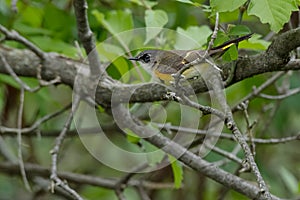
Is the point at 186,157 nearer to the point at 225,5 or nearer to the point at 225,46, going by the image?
the point at 225,46

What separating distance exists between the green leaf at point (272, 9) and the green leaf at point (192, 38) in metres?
0.57

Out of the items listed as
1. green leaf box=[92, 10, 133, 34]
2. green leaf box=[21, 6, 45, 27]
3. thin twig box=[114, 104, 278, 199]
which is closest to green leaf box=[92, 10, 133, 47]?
green leaf box=[92, 10, 133, 34]

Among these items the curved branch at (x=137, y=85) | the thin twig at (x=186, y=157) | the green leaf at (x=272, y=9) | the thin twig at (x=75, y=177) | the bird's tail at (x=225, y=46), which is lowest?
the thin twig at (x=75, y=177)

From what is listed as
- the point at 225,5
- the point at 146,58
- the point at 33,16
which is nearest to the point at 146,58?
the point at 146,58

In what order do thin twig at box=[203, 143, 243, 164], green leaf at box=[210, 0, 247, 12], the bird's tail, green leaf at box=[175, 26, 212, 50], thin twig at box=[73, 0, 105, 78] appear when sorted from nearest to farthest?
green leaf at box=[210, 0, 247, 12] → the bird's tail → thin twig at box=[73, 0, 105, 78] → green leaf at box=[175, 26, 212, 50] → thin twig at box=[203, 143, 243, 164]

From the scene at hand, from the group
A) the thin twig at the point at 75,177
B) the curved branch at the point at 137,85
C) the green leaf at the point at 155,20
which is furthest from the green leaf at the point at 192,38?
the thin twig at the point at 75,177

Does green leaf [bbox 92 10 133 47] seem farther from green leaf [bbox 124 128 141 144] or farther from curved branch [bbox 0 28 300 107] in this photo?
green leaf [bbox 124 128 141 144]

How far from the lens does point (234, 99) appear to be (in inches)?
103

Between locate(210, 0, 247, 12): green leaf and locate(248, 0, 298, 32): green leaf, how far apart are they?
0.09 feet

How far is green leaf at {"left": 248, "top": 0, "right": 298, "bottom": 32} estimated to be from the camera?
121 centimetres

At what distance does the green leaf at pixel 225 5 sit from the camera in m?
1.20

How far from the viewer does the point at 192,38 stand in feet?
6.08

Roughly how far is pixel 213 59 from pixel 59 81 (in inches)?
28.8

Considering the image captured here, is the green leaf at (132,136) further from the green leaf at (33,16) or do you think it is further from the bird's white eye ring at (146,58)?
the green leaf at (33,16)
